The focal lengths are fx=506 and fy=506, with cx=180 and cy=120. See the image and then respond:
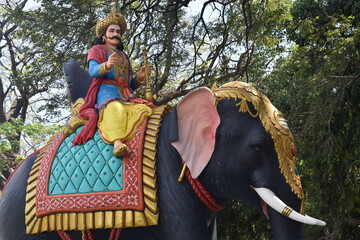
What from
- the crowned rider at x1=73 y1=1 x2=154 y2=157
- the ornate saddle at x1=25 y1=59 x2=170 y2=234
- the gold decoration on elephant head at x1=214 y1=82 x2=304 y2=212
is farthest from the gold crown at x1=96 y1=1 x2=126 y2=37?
the gold decoration on elephant head at x1=214 y1=82 x2=304 y2=212

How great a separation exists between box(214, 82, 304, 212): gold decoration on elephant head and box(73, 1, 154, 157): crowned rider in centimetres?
61

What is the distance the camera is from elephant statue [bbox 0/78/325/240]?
2.83 m

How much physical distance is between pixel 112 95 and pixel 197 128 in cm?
75

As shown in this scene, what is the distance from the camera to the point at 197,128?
3.06 meters

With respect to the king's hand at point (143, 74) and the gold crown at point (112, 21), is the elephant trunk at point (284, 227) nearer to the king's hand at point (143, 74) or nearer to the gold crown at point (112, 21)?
the king's hand at point (143, 74)

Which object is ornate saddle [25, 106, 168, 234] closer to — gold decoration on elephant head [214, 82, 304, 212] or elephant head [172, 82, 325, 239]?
elephant head [172, 82, 325, 239]

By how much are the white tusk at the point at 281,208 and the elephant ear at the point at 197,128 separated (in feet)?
1.28

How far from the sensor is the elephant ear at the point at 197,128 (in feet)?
9.79

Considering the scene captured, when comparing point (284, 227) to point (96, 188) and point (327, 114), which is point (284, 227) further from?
point (327, 114)

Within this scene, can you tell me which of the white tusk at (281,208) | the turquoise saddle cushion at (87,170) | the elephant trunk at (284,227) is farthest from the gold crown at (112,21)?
the elephant trunk at (284,227)

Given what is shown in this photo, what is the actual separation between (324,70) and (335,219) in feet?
6.87

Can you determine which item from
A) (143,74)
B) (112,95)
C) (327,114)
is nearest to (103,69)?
(112,95)

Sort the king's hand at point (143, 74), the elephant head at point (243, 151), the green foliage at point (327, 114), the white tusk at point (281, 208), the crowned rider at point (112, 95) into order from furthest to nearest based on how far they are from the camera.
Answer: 1. the green foliage at point (327, 114)
2. the king's hand at point (143, 74)
3. the crowned rider at point (112, 95)
4. the elephant head at point (243, 151)
5. the white tusk at point (281, 208)

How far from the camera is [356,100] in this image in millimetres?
6184
